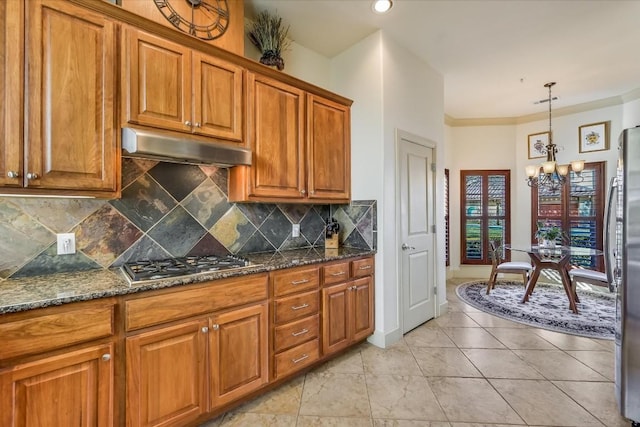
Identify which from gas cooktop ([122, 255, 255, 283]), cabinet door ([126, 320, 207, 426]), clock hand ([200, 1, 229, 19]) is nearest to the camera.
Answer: cabinet door ([126, 320, 207, 426])

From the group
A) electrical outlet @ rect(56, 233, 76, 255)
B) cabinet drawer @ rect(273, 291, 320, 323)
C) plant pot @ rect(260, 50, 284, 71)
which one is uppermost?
plant pot @ rect(260, 50, 284, 71)

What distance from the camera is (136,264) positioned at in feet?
6.18

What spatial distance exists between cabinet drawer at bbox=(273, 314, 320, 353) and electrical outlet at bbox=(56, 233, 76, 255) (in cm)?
135

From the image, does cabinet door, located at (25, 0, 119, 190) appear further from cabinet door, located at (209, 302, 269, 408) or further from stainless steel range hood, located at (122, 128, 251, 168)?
cabinet door, located at (209, 302, 269, 408)

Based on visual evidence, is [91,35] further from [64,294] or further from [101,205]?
[64,294]

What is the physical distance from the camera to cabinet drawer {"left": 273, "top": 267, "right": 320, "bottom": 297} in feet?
6.59

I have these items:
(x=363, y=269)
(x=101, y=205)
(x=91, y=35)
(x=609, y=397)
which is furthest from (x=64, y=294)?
(x=609, y=397)

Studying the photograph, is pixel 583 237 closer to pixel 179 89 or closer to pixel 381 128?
pixel 381 128

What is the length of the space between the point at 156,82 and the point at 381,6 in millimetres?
→ 1853

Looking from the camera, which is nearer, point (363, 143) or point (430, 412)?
point (430, 412)

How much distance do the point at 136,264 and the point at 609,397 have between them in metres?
3.34

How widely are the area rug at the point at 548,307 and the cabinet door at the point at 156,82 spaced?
402 centimetres

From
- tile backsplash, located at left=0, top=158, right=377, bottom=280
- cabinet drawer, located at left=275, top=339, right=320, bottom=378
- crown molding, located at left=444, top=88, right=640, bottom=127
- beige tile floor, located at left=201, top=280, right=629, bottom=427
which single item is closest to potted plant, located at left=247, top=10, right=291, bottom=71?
tile backsplash, located at left=0, top=158, right=377, bottom=280

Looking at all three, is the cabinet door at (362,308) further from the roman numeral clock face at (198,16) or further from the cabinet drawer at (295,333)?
the roman numeral clock face at (198,16)
